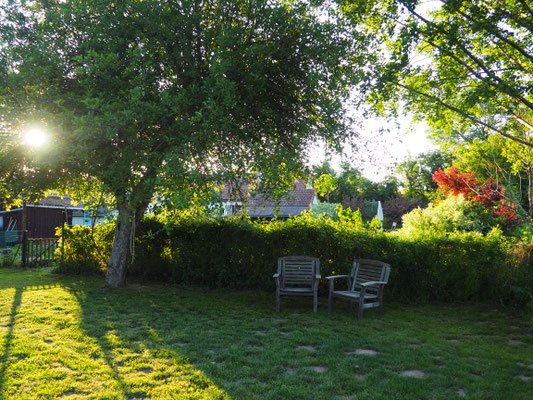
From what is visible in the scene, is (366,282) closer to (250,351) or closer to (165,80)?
(250,351)

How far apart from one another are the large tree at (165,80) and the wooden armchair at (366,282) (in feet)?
8.02

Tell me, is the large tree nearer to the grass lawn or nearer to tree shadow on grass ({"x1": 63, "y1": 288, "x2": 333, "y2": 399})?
tree shadow on grass ({"x1": 63, "y1": 288, "x2": 333, "y2": 399})

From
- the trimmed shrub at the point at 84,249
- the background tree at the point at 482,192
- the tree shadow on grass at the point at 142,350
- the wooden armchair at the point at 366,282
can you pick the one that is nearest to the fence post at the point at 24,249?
the trimmed shrub at the point at 84,249

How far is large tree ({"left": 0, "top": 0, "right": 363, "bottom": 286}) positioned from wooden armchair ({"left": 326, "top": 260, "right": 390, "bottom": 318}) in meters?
2.45

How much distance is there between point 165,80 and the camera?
7.23 meters

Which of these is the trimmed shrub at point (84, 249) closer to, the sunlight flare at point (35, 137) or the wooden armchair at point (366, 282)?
the sunlight flare at point (35, 137)

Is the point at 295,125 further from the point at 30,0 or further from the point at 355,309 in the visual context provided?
the point at 30,0

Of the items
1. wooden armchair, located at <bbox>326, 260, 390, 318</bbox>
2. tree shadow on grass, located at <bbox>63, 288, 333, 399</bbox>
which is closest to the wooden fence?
tree shadow on grass, located at <bbox>63, 288, 333, 399</bbox>

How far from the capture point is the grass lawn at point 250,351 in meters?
3.58

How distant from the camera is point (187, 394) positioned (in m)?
3.42

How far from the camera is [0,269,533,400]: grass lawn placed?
3580 mm

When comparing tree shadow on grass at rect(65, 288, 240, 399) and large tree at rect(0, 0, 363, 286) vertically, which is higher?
large tree at rect(0, 0, 363, 286)

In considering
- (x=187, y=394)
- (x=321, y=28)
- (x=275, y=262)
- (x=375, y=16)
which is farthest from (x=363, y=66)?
(x=187, y=394)

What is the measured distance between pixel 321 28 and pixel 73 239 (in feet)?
31.5
